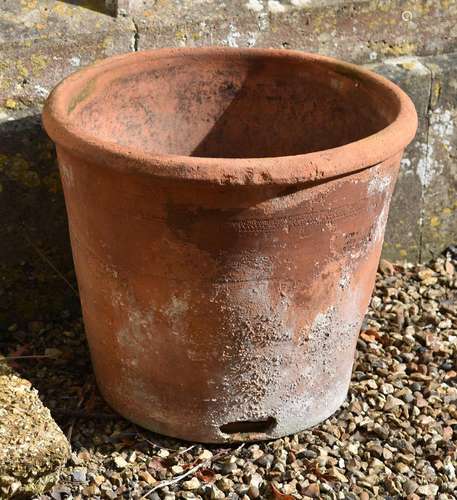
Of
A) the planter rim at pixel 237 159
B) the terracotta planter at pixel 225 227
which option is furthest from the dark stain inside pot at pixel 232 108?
the planter rim at pixel 237 159

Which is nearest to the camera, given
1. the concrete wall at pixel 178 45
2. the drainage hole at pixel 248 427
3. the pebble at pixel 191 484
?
the pebble at pixel 191 484

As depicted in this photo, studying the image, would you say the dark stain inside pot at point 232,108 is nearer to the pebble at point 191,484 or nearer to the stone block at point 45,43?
the stone block at point 45,43

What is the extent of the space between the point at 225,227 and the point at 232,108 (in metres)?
0.95

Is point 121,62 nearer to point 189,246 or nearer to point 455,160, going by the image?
point 189,246

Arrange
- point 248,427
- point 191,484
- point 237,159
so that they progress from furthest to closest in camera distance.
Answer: point 248,427 < point 191,484 < point 237,159

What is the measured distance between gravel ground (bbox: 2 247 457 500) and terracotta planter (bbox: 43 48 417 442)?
75 mm

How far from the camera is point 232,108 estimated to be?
3174 millimetres

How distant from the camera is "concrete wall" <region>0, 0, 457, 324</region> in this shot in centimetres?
307

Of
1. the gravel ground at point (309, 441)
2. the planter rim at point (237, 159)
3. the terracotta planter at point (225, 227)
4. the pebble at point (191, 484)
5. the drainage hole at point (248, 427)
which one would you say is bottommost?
the gravel ground at point (309, 441)

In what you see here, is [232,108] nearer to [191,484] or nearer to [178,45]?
[178,45]

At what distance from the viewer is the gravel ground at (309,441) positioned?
105 inches

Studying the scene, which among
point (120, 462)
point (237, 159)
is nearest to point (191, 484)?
point (120, 462)

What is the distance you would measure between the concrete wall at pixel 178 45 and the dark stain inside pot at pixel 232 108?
26 cm

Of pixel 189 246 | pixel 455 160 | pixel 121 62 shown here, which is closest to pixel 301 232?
pixel 189 246
